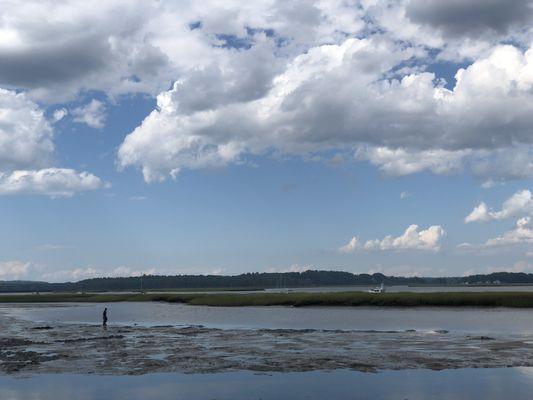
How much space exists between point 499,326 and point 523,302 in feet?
102

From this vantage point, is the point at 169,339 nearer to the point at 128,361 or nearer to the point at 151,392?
the point at 128,361

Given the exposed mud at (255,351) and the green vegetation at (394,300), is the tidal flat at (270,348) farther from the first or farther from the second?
the green vegetation at (394,300)

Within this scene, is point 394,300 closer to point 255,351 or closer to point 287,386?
point 255,351

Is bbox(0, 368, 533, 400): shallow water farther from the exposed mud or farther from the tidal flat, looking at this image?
the exposed mud

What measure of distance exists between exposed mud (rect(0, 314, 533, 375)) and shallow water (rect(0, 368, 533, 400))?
6.42 feet

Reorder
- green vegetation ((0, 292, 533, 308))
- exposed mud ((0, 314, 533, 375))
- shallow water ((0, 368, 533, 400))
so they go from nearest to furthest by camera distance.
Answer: shallow water ((0, 368, 533, 400)) → exposed mud ((0, 314, 533, 375)) → green vegetation ((0, 292, 533, 308))

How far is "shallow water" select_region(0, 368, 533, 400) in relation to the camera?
79.3 feet

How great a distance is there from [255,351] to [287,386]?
490 inches

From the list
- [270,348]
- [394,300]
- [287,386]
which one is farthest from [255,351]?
[394,300]

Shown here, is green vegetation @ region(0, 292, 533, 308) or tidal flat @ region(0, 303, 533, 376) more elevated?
green vegetation @ region(0, 292, 533, 308)

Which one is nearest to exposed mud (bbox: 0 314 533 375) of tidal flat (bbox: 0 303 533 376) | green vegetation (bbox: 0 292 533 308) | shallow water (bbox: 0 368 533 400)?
tidal flat (bbox: 0 303 533 376)

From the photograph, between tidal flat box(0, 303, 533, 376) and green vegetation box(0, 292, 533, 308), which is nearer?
tidal flat box(0, 303, 533, 376)

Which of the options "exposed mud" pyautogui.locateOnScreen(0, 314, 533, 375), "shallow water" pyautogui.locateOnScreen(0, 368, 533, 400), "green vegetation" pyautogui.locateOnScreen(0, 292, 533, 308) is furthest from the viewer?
"green vegetation" pyautogui.locateOnScreen(0, 292, 533, 308)

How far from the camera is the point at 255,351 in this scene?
1507 inches
